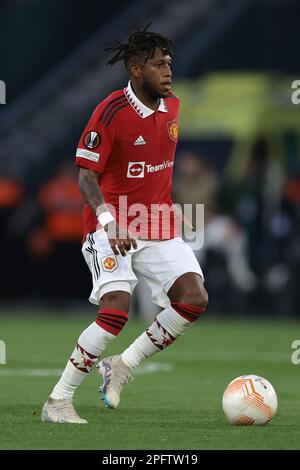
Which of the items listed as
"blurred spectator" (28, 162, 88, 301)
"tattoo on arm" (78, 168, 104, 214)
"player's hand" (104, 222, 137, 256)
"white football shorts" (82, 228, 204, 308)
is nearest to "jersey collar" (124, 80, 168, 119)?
"tattoo on arm" (78, 168, 104, 214)

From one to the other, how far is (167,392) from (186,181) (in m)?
8.66

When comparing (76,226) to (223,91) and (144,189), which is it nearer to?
(223,91)

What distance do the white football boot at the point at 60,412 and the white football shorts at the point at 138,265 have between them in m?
0.75

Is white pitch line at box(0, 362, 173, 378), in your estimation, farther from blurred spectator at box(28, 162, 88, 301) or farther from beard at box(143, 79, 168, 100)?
blurred spectator at box(28, 162, 88, 301)

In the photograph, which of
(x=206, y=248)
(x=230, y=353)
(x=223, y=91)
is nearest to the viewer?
(x=230, y=353)

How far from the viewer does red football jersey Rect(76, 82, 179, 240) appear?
29.5 ft

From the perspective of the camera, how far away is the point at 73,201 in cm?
2108

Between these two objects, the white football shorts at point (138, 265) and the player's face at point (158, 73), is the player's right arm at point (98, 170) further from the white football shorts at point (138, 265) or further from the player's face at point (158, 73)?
the player's face at point (158, 73)

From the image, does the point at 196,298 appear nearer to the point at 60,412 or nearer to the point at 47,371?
the point at 60,412

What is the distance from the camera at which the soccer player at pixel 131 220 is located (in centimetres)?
872

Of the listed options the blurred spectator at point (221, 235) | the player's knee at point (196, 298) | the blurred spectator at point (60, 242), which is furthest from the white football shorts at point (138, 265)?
the blurred spectator at point (60, 242)

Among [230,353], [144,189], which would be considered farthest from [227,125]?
[144,189]

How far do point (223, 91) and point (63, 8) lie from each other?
4786 millimetres

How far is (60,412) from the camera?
8.59 meters
